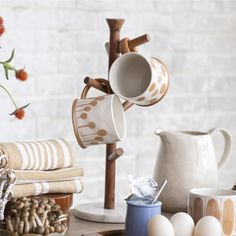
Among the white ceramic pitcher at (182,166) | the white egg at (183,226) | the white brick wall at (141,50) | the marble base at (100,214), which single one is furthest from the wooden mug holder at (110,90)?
the white brick wall at (141,50)

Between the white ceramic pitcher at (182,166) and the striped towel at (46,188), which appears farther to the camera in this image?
the white ceramic pitcher at (182,166)

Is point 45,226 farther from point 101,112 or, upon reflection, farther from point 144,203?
point 101,112

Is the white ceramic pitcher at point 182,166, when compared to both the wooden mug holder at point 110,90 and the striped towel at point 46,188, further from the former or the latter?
the striped towel at point 46,188

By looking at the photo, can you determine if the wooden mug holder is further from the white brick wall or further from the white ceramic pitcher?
the white brick wall

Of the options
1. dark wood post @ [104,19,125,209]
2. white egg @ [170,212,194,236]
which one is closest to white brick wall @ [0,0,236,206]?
dark wood post @ [104,19,125,209]

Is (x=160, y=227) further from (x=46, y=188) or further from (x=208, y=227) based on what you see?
(x=46, y=188)

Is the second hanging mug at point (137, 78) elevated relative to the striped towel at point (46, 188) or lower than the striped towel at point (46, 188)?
elevated

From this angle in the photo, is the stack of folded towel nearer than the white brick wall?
Yes

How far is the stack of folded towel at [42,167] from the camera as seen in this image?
1440mm

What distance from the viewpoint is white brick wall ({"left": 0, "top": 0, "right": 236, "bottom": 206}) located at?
7.63 ft

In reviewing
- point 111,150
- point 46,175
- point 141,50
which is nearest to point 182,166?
point 111,150

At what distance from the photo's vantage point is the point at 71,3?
2.39 meters

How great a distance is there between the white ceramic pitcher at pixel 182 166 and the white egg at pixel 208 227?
1.03ft

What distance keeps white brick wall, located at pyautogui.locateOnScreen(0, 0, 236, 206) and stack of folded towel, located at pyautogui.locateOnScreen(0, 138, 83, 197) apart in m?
0.78
